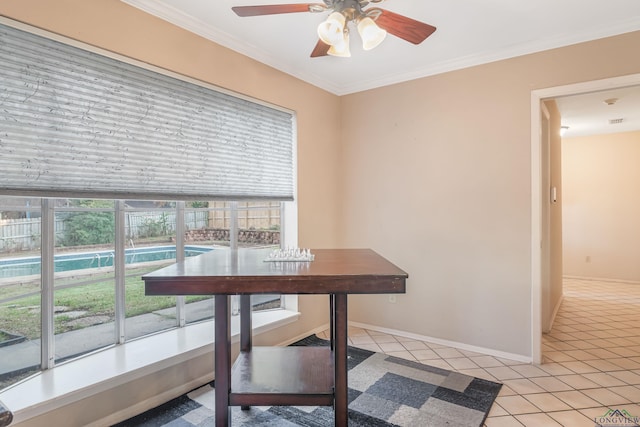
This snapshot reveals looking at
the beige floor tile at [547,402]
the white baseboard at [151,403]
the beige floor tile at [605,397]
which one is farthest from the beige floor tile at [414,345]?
the white baseboard at [151,403]

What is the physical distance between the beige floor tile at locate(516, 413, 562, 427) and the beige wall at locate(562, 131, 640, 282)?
5258 mm

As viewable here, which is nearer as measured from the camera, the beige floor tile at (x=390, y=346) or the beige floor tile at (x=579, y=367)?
the beige floor tile at (x=579, y=367)

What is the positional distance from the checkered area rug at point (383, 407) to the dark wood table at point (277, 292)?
0.34 meters

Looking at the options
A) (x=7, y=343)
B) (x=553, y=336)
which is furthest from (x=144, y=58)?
(x=553, y=336)

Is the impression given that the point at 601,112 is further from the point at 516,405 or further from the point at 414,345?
the point at 516,405

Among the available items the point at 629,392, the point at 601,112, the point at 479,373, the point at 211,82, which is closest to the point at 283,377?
the point at 479,373

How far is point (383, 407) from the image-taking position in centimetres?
222

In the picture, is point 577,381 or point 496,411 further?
point 577,381

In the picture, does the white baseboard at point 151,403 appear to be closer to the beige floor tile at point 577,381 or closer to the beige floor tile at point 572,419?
the beige floor tile at point 572,419

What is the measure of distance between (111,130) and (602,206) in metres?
7.26

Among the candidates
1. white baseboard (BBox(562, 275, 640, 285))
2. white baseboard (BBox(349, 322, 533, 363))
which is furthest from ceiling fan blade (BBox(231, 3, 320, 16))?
white baseboard (BBox(562, 275, 640, 285))

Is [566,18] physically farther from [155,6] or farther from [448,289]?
[155,6]

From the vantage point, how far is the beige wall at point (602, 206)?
226 inches

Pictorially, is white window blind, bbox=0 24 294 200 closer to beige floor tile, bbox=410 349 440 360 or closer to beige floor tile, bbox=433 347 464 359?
beige floor tile, bbox=410 349 440 360
